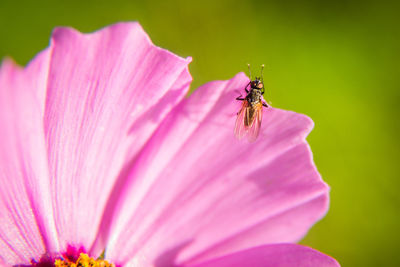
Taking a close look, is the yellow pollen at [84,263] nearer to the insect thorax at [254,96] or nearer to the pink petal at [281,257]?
the pink petal at [281,257]

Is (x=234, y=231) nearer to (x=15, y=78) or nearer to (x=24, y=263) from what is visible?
(x=24, y=263)

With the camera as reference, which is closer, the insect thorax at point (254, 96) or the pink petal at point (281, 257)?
the pink petal at point (281, 257)

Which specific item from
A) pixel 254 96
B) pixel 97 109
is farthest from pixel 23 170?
pixel 254 96

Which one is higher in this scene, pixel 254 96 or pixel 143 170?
pixel 254 96

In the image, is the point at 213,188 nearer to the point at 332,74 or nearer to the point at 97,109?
the point at 97,109

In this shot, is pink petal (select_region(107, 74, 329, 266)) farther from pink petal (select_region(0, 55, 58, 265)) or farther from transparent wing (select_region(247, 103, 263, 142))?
pink petal (select_region(0, 55, 58, 265))

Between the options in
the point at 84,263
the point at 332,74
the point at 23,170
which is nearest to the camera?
the point at 23,170

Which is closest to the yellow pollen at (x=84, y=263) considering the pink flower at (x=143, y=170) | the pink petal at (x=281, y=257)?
the pink flower at (x=143, y=170)
